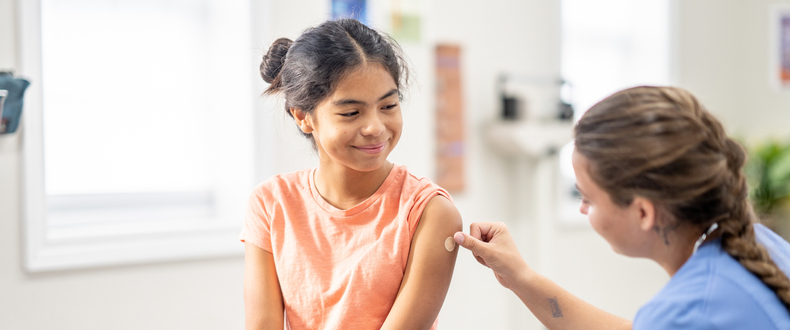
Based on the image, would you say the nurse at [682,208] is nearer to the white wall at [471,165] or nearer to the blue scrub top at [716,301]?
the blue scrub top at [716,301]

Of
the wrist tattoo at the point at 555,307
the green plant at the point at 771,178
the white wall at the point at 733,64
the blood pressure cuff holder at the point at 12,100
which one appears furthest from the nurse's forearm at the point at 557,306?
the white wall at the point at 733,64

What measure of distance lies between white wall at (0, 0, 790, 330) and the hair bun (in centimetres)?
18

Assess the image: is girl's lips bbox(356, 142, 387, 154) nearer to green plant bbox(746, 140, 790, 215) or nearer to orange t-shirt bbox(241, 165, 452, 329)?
orange t-shirt bbox(241, 165, 452, 329)

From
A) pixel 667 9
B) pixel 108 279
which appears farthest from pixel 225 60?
pixel 667 9

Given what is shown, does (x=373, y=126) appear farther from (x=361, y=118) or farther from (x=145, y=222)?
(x=145, y=222)

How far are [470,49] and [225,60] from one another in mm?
1148

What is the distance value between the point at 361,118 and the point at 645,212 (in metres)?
0.48

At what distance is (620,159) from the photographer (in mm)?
845

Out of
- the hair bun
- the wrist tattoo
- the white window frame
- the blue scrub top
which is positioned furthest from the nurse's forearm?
the white window frame

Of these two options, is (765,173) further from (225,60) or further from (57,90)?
(57,90)

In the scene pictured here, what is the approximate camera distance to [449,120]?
8.61 ft

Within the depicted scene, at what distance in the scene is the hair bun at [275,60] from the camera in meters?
1.16

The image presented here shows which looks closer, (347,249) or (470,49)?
(347,249)

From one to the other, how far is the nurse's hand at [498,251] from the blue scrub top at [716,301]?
303 millimetres
